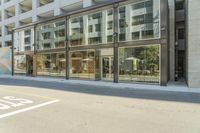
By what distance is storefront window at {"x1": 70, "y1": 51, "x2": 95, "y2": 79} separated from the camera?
1056 inches

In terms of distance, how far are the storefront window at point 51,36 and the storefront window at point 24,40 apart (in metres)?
2.21

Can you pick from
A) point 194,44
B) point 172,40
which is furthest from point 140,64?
point 172,40

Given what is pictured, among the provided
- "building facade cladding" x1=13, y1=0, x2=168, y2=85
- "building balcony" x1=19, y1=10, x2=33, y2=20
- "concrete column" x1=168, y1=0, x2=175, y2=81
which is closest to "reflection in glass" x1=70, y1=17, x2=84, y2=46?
"building facade cladding" x1=13, y1=0, x2=168, y2=85

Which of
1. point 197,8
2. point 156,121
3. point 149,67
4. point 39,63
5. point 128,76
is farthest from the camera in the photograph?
point 39,63

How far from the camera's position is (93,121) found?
25.3 feet

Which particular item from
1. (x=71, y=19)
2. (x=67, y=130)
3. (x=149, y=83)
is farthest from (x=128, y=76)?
(x=67, y=130)

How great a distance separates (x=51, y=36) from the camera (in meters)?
32.2

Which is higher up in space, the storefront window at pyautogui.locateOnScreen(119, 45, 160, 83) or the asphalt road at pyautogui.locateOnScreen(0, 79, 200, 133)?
the storefront window at pyautogui.locateOnScreen(119, 45, 160, 83)

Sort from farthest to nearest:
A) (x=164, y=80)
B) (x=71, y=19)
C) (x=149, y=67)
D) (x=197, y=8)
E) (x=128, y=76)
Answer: (x=71, y=19) → (x=128, y=76) → (x=149, y=67) → (x=164, y=80) → (x=197, y=8)

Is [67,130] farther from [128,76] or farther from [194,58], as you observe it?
[128,76]

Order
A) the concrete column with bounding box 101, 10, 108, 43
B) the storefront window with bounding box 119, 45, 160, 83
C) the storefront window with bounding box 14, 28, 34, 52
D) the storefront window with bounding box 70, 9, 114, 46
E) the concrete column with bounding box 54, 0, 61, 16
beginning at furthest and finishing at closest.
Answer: the concrete column with bounding box 54, 0, 61, 16 → the storefront window with bounding box 14, 28, 34, 52 → the concrete column with bounding box 101, 10, 108, 43 → the storefront window with bounding box 70, 9, 114, 46 → the storefront window with bounding box 119, 45, 160, 83

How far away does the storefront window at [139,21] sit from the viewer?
20.9 meters

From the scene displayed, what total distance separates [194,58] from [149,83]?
14.5 ft

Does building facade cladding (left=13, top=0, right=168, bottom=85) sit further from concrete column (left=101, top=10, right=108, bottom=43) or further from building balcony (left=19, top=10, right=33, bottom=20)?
building balcony (left=19, top=10, right=33, bottom=20)
